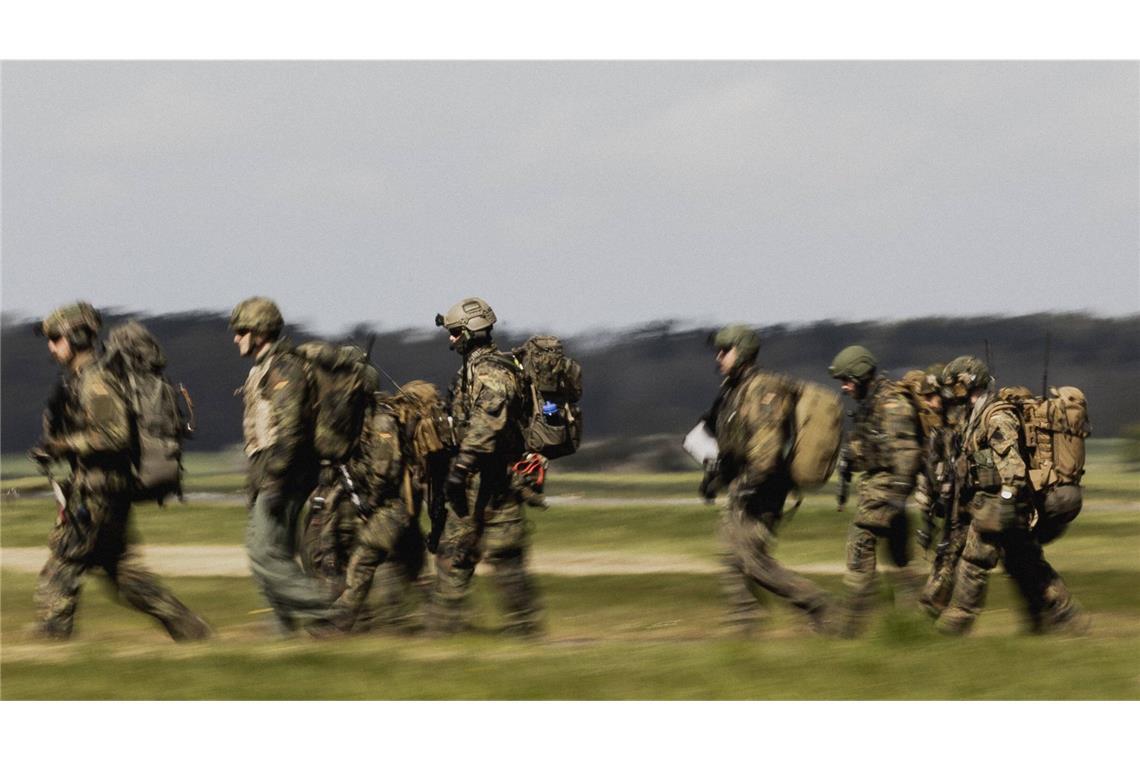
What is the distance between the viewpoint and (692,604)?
15.1 m

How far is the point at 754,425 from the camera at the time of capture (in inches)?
439

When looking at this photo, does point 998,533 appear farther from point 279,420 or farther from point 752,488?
point 279,420

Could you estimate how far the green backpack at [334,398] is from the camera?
1030 centimetres

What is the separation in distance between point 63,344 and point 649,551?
452 inches

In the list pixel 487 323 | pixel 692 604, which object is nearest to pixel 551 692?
pixel 487 323

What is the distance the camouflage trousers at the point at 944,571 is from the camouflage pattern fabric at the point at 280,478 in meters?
4.71

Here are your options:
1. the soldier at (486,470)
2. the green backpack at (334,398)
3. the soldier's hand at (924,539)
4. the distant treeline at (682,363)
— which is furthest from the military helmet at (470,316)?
the distant treeline at (682,363)

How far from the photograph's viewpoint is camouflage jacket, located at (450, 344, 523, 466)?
1091 cm

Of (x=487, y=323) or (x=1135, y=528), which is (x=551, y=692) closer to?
(x=487, y=323)

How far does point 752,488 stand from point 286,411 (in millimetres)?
2902

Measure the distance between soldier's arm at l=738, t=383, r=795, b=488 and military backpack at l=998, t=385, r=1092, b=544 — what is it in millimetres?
1608

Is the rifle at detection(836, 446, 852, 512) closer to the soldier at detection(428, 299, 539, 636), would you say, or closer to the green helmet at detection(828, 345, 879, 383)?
the green helmet at detection(828, 345, 879, 383)

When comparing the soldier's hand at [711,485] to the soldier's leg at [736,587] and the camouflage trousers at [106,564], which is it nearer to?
the soldier's leg at [736,587]

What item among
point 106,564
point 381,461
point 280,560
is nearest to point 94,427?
point 106,564
